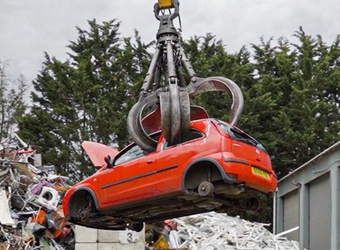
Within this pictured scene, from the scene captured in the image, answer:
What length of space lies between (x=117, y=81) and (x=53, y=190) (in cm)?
1279

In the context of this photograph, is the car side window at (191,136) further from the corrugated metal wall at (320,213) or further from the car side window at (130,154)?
the corrugated metal wall at (320,213)

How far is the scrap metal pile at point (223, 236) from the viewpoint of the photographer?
16.2 m

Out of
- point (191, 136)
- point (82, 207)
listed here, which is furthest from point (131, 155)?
point (82, 207)

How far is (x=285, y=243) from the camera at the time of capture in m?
17.2

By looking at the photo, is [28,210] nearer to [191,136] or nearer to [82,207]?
[82,207]

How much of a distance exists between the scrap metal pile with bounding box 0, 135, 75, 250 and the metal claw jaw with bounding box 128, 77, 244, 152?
872 centimetres

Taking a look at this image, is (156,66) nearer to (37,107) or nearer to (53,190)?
(53,190)

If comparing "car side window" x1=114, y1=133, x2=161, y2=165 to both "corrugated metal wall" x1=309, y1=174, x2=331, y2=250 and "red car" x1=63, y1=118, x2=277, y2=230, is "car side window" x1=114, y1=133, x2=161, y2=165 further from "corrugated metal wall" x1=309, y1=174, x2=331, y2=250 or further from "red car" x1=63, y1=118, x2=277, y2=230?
"corrugated metal wall" x1=309, y1=174, x2=331, y2=250

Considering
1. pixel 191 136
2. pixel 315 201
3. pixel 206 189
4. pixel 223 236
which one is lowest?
pixel 206 189

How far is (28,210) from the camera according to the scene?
15.7 m

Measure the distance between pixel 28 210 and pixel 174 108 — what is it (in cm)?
1059

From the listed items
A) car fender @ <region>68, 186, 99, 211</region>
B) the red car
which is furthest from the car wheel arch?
the red car

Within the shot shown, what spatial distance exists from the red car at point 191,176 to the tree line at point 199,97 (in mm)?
17319

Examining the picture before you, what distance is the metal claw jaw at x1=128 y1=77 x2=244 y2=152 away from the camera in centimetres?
630
